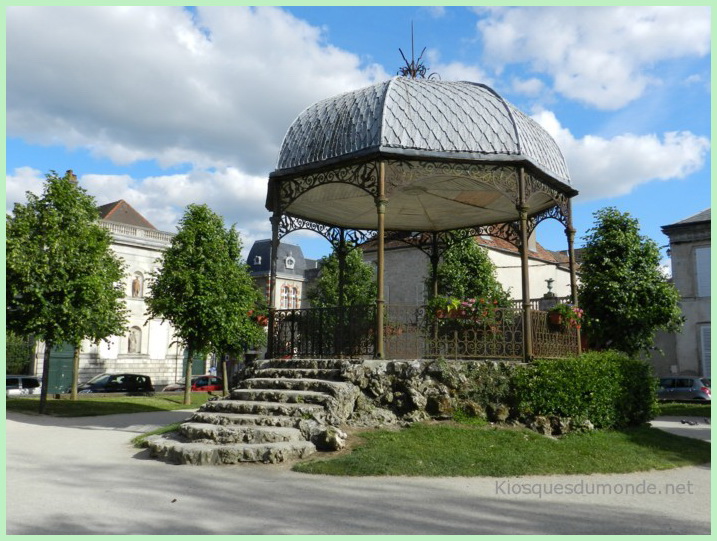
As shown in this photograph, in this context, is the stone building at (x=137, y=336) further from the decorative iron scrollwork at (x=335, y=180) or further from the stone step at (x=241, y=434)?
the stone step at (x=241, y=434)

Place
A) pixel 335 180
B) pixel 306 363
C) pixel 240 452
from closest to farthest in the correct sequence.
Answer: pixel 240 452 < pixel 306 363 < pixel 335 180

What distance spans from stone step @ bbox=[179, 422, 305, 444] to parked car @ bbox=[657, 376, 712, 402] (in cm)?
2422

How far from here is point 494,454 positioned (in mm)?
9180

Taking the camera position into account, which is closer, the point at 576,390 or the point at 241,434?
the point at 241,434

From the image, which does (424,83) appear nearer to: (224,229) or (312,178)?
(312,178)

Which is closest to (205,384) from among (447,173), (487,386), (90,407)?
(90,407)

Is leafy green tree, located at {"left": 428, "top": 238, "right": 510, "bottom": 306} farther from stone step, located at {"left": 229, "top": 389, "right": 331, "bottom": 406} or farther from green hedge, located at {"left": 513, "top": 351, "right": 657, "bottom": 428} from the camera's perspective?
stone step, located at {"left": 229, "top": 389, "right": 331, "bottom": 406}

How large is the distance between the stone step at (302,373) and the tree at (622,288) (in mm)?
11393

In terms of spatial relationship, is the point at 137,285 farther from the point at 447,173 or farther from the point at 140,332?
the point at 447,173

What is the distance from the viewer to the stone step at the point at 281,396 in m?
10.5

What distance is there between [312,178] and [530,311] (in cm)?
537

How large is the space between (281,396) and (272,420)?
32.2 inches

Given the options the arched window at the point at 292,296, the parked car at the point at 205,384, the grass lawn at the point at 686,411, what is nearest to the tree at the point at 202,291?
the parked car at the point at 205,384

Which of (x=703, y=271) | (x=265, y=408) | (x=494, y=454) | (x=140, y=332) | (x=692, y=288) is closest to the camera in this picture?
(x=494, y=454)
